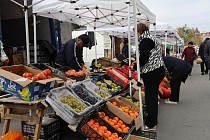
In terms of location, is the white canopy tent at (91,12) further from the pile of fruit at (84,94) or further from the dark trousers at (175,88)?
the pile of fruit at (84,94)

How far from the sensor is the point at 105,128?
3873mm

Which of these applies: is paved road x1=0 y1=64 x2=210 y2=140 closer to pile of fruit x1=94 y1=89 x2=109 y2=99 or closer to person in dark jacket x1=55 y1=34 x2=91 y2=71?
pile of fruit x1=94 y1=89 x2=109 y2=99

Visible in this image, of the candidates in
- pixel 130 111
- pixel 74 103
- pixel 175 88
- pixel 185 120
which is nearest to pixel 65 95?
pixel 74 103

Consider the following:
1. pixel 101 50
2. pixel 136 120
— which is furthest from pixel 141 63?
pixel 101 50

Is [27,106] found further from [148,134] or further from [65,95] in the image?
[148,134]

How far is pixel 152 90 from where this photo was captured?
4.59 metres

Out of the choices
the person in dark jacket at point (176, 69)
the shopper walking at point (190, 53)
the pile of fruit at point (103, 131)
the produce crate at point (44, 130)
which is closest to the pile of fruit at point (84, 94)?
the pile of fruit at point (103, 131)

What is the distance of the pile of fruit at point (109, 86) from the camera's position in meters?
5.22

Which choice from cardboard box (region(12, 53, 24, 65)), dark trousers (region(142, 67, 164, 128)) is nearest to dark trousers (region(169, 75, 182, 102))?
dark trousers (region(142, 67, 164, 128))

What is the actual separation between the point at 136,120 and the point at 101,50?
51.5ft

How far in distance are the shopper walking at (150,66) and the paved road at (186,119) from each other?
0.52m

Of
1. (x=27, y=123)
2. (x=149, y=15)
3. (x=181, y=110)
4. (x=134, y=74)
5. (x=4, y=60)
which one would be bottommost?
(x=181, y=110)

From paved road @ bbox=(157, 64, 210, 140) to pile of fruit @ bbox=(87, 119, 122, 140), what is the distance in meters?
1.21

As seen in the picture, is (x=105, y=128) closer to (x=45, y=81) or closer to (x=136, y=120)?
(x=136, y=120)
